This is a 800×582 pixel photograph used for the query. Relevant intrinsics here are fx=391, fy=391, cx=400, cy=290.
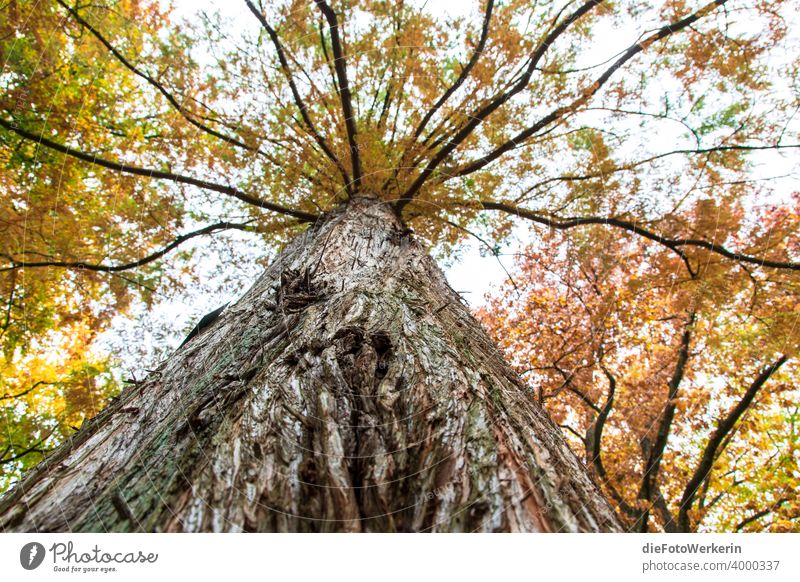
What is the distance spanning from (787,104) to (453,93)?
279 cm

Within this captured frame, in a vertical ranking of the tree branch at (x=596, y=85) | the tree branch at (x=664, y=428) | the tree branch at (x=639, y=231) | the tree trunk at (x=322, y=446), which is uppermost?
the tree branch at (x=596, y=85)

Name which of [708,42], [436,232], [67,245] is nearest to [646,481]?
[436,232]

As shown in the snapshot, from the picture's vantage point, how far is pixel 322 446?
99 cm

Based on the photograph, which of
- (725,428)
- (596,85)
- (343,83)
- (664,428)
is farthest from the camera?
(664,428)

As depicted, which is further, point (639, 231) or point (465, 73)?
point (639, 231)

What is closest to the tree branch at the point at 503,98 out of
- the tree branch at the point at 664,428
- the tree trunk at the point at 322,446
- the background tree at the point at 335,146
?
the background tree at the point at 335,146

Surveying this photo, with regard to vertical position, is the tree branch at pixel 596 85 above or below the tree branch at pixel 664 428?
above

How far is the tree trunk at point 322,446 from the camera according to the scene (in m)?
0.84

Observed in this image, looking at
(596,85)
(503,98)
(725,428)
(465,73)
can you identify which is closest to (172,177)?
(465,73)

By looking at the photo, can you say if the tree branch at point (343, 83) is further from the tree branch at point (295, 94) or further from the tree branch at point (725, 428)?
the tree branch at point (725, 428)

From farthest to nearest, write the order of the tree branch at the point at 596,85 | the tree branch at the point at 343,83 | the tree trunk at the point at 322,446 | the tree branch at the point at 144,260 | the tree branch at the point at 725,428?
the tree branch at the point at 725,428, the tree branch at the point at 144,260, the tree branch at the point at 596,85, the tree branch at the point at 343,83, the tree trunk at the point at 322,446

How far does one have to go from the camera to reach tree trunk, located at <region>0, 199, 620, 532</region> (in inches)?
33.2

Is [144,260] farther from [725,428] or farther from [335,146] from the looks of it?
[725,428]

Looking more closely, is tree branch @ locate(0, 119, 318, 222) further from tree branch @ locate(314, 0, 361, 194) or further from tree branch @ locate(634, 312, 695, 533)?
tree branch @ locate(634, 312, 695, 533)
